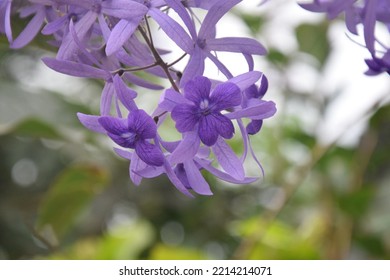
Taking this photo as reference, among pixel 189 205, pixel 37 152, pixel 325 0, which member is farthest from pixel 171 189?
pixel 325 0

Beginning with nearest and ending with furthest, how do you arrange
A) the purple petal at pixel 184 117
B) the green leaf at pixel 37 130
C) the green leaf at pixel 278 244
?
the purple petal at pixel 184 117 < the green leaf at pixel 37 130 < the green leaf at pixel 278 244

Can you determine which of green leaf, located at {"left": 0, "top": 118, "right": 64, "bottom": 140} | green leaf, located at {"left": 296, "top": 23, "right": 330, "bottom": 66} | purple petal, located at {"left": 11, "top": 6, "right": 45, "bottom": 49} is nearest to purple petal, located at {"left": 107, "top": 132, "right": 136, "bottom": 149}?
purple petal, located at {"left": 11, "top": 6, "right": 45, "bottom": 49}

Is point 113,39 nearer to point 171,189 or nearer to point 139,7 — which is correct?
point 139,7

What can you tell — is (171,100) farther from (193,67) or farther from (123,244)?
(123,244)

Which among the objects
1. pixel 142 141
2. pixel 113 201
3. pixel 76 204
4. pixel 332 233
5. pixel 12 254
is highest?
pixel 142 141

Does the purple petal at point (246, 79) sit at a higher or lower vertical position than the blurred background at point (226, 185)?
higher

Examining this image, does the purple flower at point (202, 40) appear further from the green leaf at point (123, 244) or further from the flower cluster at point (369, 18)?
the green leaf at point (123, 244)

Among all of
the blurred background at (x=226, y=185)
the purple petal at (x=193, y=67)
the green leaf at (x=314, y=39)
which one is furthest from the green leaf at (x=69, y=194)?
the purple petal at (x=193, y=67)

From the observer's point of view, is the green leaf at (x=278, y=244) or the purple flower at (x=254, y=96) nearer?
the purple flower at (x=254, y=96)
